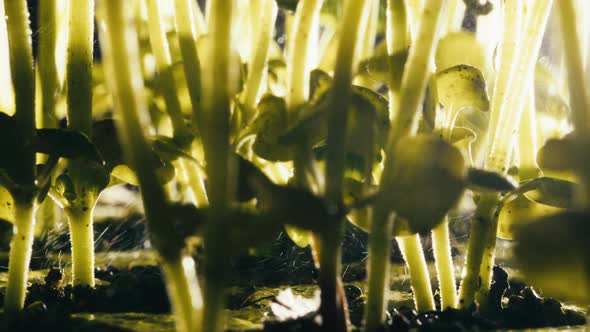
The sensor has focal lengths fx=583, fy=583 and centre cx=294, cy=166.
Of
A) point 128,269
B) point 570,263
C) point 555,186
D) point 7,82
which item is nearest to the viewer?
point 570,263

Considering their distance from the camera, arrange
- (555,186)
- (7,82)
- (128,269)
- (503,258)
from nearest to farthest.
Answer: (555,186)
(7,82)
(128,269)
(503,258)

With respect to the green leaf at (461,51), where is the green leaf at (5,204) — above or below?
below

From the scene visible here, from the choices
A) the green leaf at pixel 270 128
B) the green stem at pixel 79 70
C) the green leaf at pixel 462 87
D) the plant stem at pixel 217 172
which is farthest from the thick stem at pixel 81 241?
the green leaf at pixel 462 87

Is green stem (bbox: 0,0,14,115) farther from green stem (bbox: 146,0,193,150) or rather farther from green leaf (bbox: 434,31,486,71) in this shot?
green leaf (bbox: 434,31,486,71)

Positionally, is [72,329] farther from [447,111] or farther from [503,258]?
[503,258]

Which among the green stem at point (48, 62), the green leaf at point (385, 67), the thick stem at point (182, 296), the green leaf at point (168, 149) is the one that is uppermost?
the green stem at point (48, 62)

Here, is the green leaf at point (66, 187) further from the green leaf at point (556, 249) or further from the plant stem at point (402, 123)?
the green leaf at point (556, 249)

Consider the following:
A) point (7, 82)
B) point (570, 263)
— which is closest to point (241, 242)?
point (570, 263)

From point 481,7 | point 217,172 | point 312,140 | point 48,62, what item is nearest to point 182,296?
point 217,172
